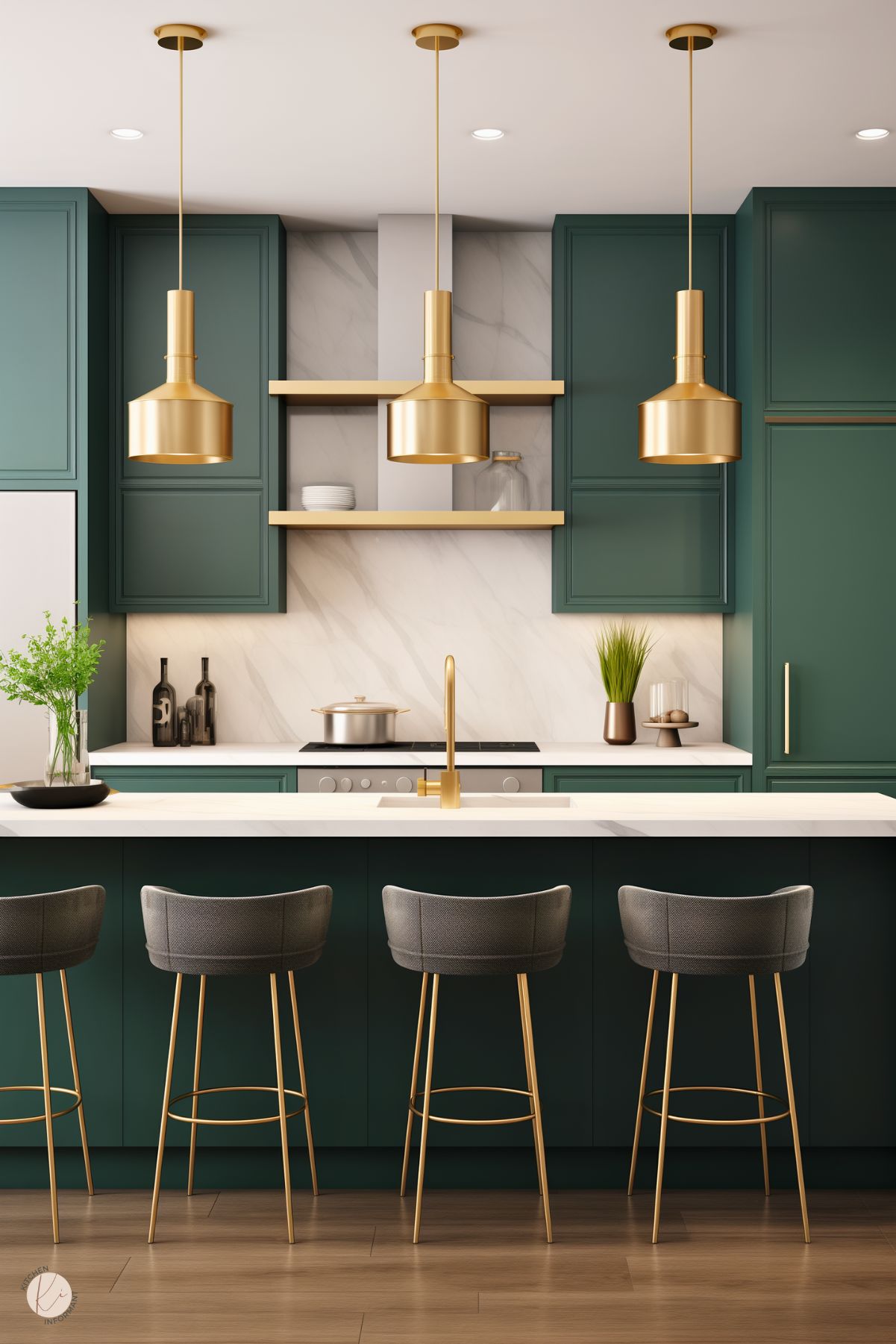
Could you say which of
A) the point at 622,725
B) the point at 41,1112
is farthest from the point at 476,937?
the point at 622,725

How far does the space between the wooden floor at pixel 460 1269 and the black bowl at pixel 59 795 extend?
973mm

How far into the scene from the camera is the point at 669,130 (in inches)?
159

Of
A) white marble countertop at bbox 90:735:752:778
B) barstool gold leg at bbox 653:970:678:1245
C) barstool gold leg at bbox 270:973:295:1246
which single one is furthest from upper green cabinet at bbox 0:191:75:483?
barstool gold leg at bbox 653:970:678:1245

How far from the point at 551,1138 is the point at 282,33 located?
9.84 ft

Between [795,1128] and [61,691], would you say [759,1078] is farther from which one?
[61,691]

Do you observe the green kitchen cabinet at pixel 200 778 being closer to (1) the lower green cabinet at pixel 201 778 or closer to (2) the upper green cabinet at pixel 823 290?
(1) the lower green cabinet at pixel 201 778

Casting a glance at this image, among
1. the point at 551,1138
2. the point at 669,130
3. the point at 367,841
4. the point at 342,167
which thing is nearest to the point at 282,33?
the point at 342,167

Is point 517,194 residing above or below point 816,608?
above

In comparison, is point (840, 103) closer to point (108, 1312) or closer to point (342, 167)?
point (342, 167)

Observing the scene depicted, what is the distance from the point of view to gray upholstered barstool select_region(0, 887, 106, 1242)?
270cm

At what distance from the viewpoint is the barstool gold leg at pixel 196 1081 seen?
3.00 metres

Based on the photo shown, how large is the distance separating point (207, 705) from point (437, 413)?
8.08 feet

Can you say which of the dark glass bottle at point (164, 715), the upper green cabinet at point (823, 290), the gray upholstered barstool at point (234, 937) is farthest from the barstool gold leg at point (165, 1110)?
the upper green cabinet at point (823, 290)

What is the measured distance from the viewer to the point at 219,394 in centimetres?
485
